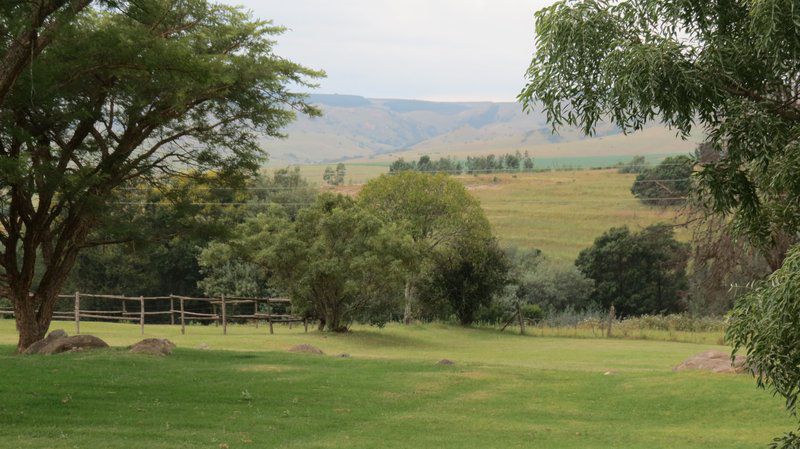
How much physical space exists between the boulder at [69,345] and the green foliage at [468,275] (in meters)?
24.9

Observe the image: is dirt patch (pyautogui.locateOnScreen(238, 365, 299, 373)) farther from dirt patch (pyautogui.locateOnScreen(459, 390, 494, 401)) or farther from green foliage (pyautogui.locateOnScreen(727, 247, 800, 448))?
green foliage (pyautogui.locateOnScreen(727, 247, 800, 448))

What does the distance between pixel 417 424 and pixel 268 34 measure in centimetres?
1503

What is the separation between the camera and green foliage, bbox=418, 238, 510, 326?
4544cm

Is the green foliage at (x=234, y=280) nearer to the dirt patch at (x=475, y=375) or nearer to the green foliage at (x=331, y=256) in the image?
the green foliage at (x=331, y=256)

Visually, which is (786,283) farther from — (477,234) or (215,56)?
(477,234)

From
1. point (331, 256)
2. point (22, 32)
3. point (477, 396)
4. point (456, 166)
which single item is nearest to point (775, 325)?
point (477, 396)

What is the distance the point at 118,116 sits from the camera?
75.9 ft

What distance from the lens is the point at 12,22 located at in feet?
43.8

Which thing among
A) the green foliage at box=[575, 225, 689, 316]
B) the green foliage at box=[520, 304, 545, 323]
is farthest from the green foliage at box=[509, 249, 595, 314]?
the green foliage at box=[520, 304, 545, 323]

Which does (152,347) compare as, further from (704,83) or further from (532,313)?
(532,313)

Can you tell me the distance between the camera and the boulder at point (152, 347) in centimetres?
2175

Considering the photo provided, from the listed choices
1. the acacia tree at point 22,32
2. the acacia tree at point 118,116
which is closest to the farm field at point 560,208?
the acacia tree at point 118,116

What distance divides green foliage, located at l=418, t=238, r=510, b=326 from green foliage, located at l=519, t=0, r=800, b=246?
34.5 m

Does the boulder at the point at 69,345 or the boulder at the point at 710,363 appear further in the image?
the boulder at the point at 69,345
